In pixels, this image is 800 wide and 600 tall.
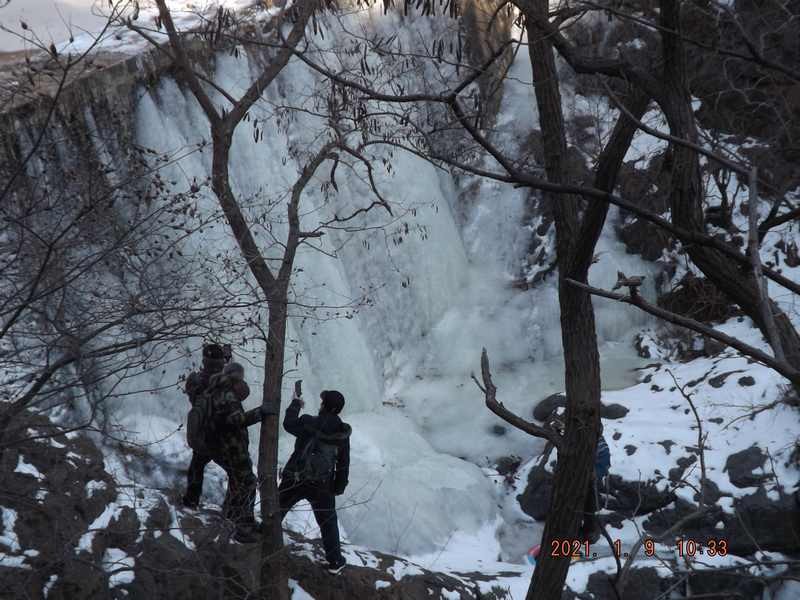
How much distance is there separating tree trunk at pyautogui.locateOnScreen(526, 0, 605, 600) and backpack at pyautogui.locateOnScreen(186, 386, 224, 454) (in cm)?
236

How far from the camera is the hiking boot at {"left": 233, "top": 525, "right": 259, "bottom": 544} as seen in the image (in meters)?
5.31

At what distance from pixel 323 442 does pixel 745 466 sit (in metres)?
5.37

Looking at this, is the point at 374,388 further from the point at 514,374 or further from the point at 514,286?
the point at 514,286

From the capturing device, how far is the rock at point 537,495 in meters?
9.17

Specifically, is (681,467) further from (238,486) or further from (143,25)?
(143,25)

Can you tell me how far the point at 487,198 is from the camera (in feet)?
46.4

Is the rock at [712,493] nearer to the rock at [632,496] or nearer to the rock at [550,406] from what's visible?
the rock at [632,496]

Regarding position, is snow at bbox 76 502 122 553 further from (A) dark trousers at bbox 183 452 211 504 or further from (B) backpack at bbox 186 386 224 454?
(B) backpack at bbox 186 386 224 454

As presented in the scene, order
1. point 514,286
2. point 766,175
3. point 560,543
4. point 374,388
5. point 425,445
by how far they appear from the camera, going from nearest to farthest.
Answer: point 560,543 → point 425,445 → point 374,388 → point 766,175 → point 514,286

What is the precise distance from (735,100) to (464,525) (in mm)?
9813

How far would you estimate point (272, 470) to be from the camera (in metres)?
5.13

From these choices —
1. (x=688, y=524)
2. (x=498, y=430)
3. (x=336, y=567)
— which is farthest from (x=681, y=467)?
(x=336, y=567)

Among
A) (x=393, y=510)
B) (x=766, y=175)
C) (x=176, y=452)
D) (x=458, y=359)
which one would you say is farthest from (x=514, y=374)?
(x=176, y=452)

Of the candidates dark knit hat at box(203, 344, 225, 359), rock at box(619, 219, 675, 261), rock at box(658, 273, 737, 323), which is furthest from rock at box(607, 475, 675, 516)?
rock at box(619, 219, 675, 261)
